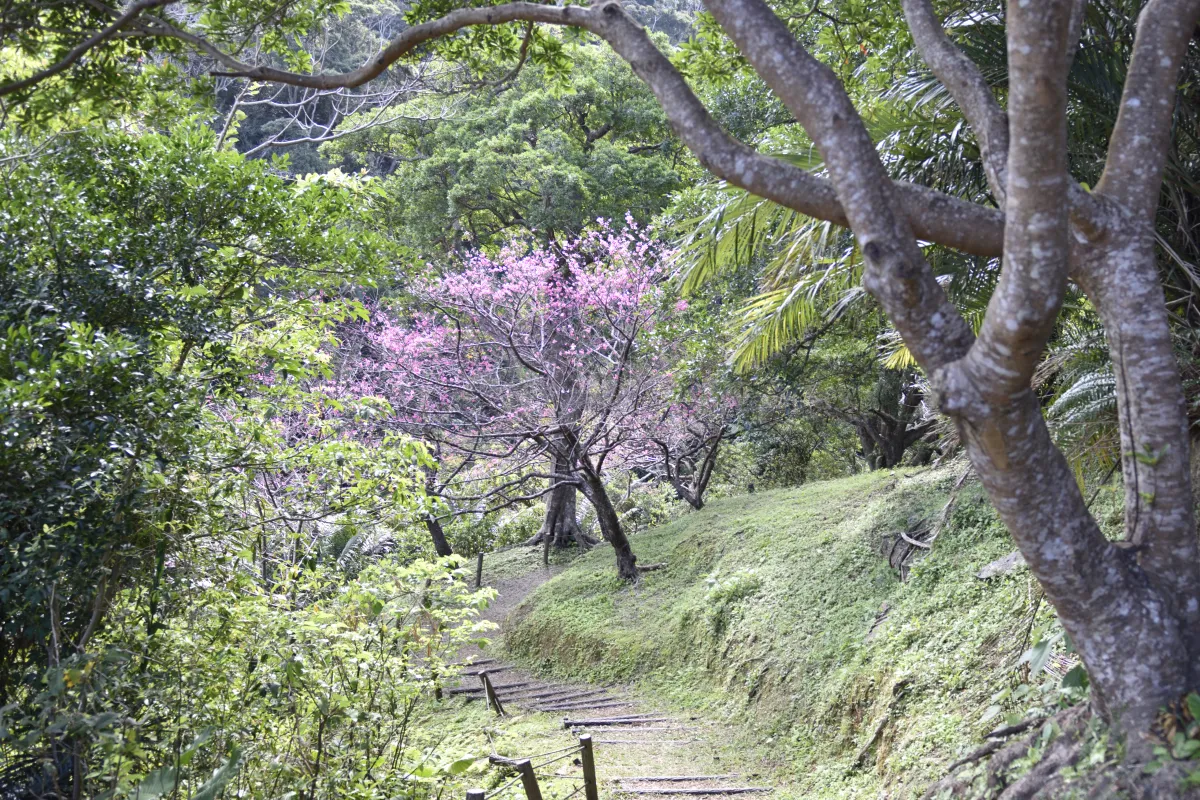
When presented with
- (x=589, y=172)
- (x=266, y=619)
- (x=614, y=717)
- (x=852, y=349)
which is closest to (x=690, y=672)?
(x=614, y=717)

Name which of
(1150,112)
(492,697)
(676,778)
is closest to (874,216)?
(1150,112)

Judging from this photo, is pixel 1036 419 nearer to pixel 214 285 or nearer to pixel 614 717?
pixel 214 285

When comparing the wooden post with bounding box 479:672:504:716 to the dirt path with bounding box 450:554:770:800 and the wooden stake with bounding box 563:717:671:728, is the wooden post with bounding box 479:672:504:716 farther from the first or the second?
the wooden stake with bounding box 563:717:671:728

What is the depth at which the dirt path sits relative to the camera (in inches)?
232

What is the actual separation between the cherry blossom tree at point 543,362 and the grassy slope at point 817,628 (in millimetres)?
1334

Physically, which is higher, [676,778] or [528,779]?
[528,779]

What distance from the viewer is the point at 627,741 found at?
7.10m

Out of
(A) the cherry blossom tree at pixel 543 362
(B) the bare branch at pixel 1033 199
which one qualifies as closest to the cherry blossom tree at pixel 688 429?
(A) the cherry blossom tree at pixel 543 362

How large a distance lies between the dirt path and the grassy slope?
0.27 m

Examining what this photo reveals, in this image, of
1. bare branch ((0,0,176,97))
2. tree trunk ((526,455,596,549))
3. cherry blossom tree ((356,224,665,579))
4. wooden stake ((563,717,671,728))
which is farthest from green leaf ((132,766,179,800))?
tree trunk ((526,455,596,549))

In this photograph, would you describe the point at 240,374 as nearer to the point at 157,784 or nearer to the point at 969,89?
the point at 157,784

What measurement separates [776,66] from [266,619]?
3.28 m

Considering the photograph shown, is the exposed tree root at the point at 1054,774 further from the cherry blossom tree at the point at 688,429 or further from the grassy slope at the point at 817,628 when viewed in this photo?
the cherry blossom tree at the point at 688,429

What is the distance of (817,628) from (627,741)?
1.84m
